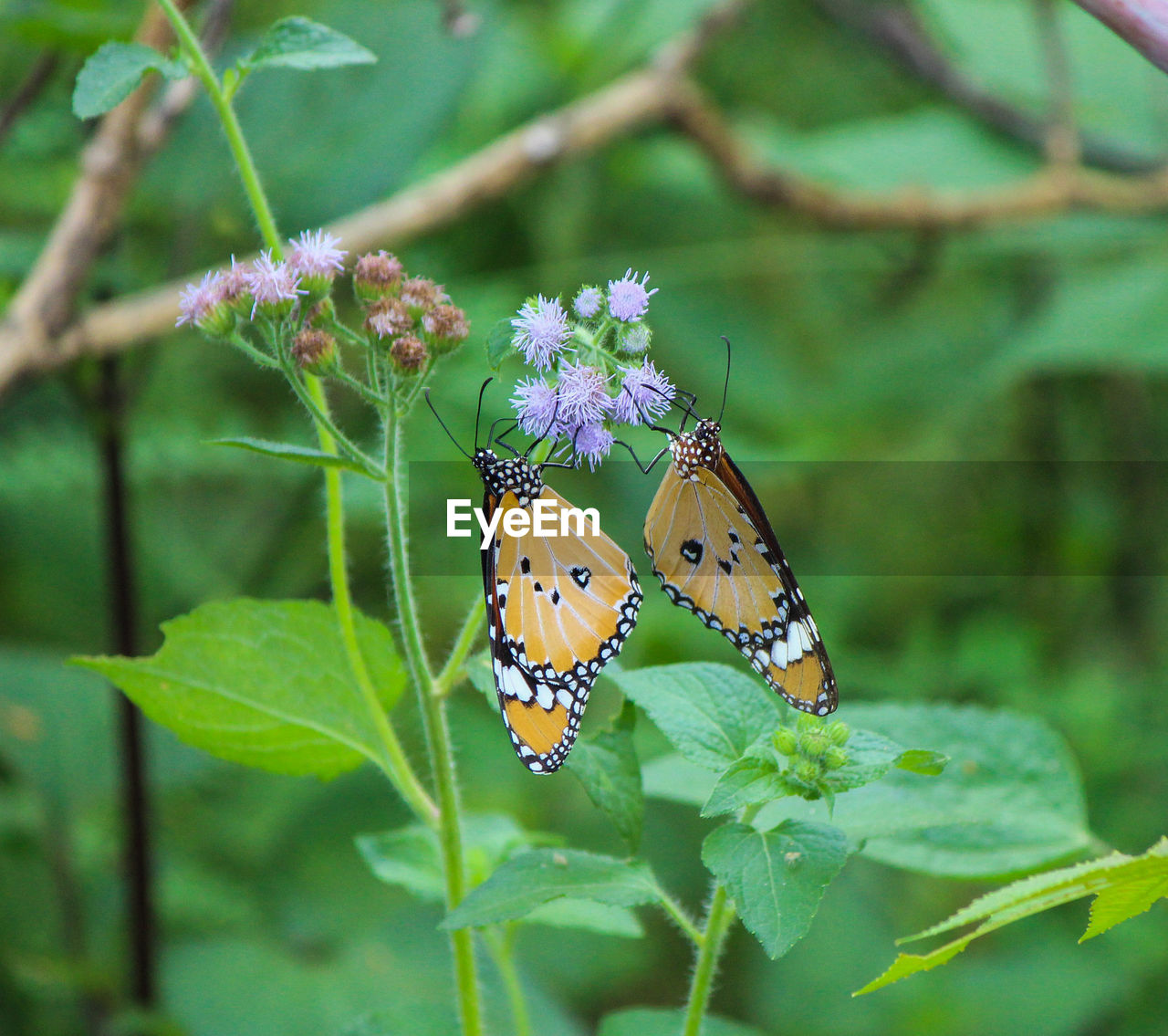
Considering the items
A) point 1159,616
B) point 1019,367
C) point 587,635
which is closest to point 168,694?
point 587,635

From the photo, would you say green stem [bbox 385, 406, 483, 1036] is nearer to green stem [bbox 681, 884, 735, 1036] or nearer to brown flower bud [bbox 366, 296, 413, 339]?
brown flower bud [bbox 366, 296, 413, 339]

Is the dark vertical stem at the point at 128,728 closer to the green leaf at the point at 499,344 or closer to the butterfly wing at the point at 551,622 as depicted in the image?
the butterfly wing at the point at 551,622

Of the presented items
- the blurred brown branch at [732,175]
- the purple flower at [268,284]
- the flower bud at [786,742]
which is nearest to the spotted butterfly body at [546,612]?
the flower bud at [786,742]

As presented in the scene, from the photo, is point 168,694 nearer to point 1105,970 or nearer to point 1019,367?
point 1105,970

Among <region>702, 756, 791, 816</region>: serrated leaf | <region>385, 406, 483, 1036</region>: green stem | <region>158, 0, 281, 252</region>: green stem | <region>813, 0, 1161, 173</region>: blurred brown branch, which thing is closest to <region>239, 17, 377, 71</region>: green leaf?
<region>158, 0, 281, 252</region>: green stem

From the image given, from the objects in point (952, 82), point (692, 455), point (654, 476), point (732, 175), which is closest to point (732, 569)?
point (692, 455)
